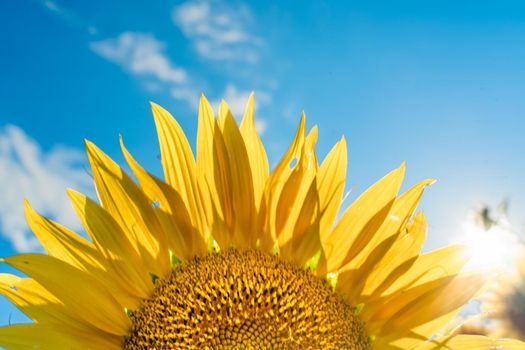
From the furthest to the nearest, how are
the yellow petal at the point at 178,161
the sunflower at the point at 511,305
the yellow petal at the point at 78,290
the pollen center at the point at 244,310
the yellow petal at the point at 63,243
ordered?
the sunflower at the point at 511,305 → the yellow petal at the point at 178,161 → the yellow petal at the point at 63,243 → the yellow petal at the point at 78,290 → the pollen center at the point at 244,310

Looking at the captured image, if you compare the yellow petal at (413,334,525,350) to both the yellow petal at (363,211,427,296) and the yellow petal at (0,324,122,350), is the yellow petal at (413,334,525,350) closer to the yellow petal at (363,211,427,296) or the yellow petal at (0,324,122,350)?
the yellow petal at (363,211,427,296)

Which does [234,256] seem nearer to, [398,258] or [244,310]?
[244,310]

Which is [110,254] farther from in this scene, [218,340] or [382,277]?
[382,277]

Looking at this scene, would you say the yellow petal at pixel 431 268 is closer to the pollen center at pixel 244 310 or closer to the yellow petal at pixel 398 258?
the yellow petal at pixel 398 258

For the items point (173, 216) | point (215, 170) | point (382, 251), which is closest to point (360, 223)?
point (382, 251)

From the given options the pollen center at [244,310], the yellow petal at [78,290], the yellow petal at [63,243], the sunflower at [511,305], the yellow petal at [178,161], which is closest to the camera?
the pollen center at [244,310]

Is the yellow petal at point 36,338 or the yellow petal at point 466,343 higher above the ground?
the yellow petal at point 466,343

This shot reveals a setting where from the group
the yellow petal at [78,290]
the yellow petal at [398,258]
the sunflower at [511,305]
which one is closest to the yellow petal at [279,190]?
the yellow petal at [398,258]

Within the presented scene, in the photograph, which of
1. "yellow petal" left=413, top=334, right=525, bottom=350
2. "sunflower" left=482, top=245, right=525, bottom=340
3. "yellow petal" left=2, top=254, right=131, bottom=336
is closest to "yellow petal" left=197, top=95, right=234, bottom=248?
"yellow petal" left=2, top=254, right=131, bottom=336
